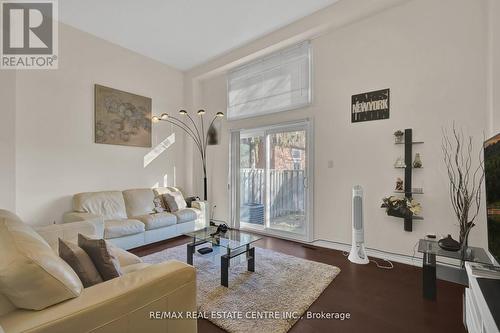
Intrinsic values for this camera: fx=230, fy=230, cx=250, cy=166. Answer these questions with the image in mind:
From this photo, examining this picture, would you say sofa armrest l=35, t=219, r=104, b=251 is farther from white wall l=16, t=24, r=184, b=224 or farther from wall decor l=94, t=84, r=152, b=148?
wall decor l=94, t=84, r=152, b=148

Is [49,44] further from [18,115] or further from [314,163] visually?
[314,163]

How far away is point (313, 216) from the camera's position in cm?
364

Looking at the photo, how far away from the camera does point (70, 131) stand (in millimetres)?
3555

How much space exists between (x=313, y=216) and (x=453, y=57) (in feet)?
8.63

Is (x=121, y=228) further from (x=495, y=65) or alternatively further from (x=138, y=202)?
(x=495, y=65)

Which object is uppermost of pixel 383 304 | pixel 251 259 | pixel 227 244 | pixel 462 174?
pixel 462 174

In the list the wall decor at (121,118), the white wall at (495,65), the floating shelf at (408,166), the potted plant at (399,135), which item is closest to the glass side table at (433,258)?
the floating shelf at (408,166)

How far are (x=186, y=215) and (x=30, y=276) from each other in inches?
122

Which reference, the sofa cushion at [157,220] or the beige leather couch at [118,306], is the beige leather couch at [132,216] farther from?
the beige leather couch at [118,306]

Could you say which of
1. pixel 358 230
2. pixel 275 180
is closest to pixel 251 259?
pixel 358 230

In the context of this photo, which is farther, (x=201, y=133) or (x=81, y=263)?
(x=201, y=133)

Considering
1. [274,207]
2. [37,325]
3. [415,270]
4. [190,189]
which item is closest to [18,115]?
[190,189]

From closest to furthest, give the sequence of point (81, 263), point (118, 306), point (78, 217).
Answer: point (118, 306)
point (81, 263)
point (78, 217)

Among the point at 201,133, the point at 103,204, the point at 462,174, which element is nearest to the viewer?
the point at 462,174
